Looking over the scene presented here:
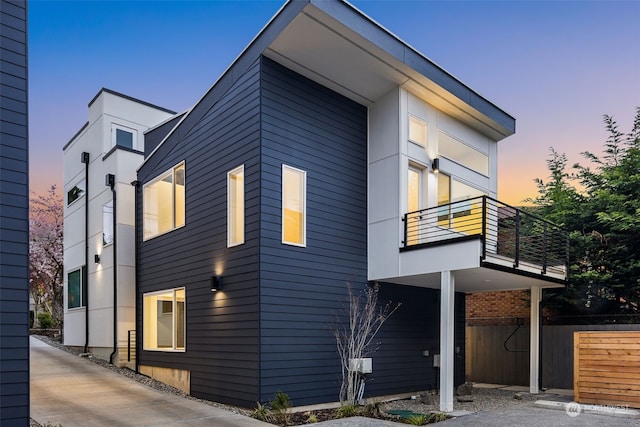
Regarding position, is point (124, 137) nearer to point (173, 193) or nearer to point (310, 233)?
point (173, 193)

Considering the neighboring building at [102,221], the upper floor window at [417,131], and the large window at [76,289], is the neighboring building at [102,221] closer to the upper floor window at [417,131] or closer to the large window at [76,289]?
the large window at [76,289]

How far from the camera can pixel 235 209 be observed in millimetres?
9172

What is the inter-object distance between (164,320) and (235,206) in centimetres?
357

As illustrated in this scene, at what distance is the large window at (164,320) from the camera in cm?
1041

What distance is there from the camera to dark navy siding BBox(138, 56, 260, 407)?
845 cm

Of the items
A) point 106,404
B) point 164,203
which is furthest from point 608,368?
point 164,203

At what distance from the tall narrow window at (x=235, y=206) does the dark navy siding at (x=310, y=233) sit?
70 cm

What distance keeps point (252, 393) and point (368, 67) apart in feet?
19.4

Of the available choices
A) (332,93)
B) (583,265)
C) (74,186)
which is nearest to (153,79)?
(74,186)

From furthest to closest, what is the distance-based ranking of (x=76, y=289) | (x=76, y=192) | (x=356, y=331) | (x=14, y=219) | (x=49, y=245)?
(x=49, y=245)
(x=76, y=192)
(x=76, y=289)
(x=356, y=331)
(x=14, y=219)

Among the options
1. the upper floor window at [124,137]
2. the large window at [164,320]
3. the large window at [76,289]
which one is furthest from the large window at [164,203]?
the large window at [76,289]

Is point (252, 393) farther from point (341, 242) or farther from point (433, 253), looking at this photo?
point (433, 253)

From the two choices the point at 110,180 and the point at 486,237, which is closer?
the point at 486,237

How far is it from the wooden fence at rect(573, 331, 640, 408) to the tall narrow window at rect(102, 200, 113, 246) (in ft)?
35.2
